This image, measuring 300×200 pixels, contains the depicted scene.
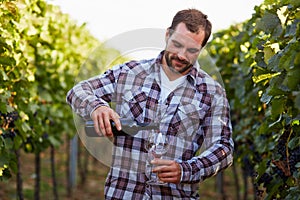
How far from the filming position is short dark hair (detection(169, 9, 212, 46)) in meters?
2.57

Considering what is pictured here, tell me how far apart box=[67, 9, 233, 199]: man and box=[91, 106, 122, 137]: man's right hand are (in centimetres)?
15

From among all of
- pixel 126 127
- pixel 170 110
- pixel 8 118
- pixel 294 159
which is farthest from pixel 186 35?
pixel 8 118

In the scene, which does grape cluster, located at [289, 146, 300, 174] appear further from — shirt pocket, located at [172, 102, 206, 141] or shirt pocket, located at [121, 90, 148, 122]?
shirt pocket, located at [121, 90, 148, 122]

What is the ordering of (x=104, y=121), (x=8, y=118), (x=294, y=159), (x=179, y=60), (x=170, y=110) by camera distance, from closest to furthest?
(x=104, y=121)
(x=179, y=60)
(x=170, y=110)
(x=294, y=159)
(x=8, y=118)

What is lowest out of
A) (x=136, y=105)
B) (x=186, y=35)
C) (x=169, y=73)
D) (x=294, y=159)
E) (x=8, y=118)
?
(x=294, y=159)

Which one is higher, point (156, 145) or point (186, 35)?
point (186, 35)

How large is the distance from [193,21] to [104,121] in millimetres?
600

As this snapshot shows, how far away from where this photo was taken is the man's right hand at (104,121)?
2.34 m

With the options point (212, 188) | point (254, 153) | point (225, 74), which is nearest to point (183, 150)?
point (254, 153)

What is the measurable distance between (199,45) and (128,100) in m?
0.41

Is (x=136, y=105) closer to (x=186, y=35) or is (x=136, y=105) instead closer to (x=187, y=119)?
(x=187, y=119)

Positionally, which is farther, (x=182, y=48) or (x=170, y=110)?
(x=170, y=110)

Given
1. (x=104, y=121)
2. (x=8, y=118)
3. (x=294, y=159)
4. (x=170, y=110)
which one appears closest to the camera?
(x=104, y=121)

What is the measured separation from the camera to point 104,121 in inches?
92.4
